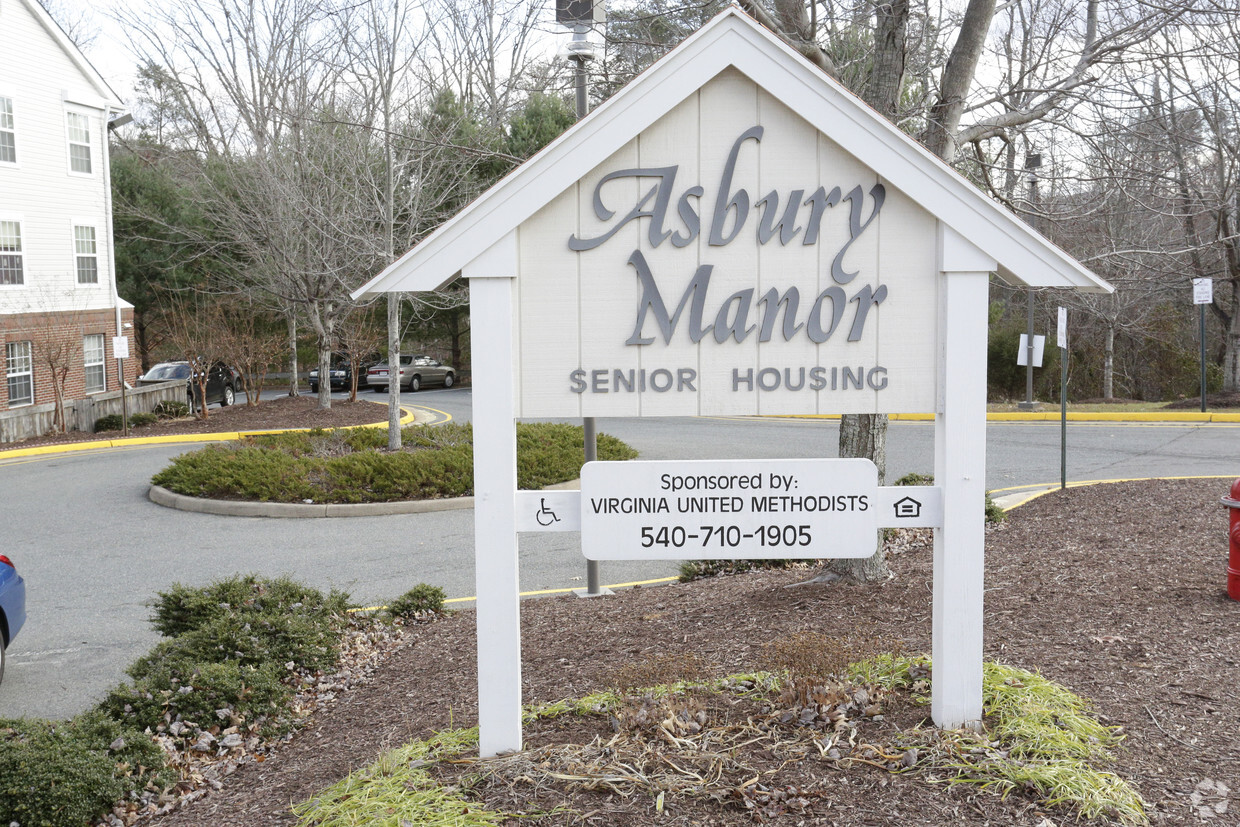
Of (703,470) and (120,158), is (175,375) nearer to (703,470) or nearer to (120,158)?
(120,158)

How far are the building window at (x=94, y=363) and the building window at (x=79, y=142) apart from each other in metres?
4.54

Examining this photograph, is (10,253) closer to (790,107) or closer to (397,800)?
(397,800)

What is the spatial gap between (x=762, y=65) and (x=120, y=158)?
122 ft

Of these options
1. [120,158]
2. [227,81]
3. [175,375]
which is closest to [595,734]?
[227,81]

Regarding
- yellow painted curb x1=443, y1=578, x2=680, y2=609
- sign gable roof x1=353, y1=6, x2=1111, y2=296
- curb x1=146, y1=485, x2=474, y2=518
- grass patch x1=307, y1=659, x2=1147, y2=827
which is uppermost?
sign gable roof x1=353, y1=6, x2=1111, y2=296

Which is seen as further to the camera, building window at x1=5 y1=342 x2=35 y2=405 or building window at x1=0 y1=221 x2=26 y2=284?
building window at x1=0 y1=221 x2=26 y2=284

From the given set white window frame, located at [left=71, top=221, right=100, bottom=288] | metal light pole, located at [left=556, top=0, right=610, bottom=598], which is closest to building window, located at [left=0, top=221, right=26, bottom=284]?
white window frame, located at [left=71, top=221, right=100, bottom=288]

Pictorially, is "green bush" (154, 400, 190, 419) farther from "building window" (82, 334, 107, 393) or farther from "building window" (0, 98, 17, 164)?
"building window" (0, 98, 17, 164)

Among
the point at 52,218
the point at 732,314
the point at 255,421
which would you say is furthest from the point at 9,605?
the point at 52,218

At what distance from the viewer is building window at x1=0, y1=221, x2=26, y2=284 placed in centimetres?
2394

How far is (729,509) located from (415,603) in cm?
384

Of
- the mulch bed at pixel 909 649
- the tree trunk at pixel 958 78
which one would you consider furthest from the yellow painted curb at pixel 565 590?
the tree trunk at pixel 958 78

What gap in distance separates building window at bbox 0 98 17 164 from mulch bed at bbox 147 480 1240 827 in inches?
903

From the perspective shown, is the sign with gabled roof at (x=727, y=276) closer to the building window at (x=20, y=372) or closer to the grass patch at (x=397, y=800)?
the grass patch at (x=397, y=800)
